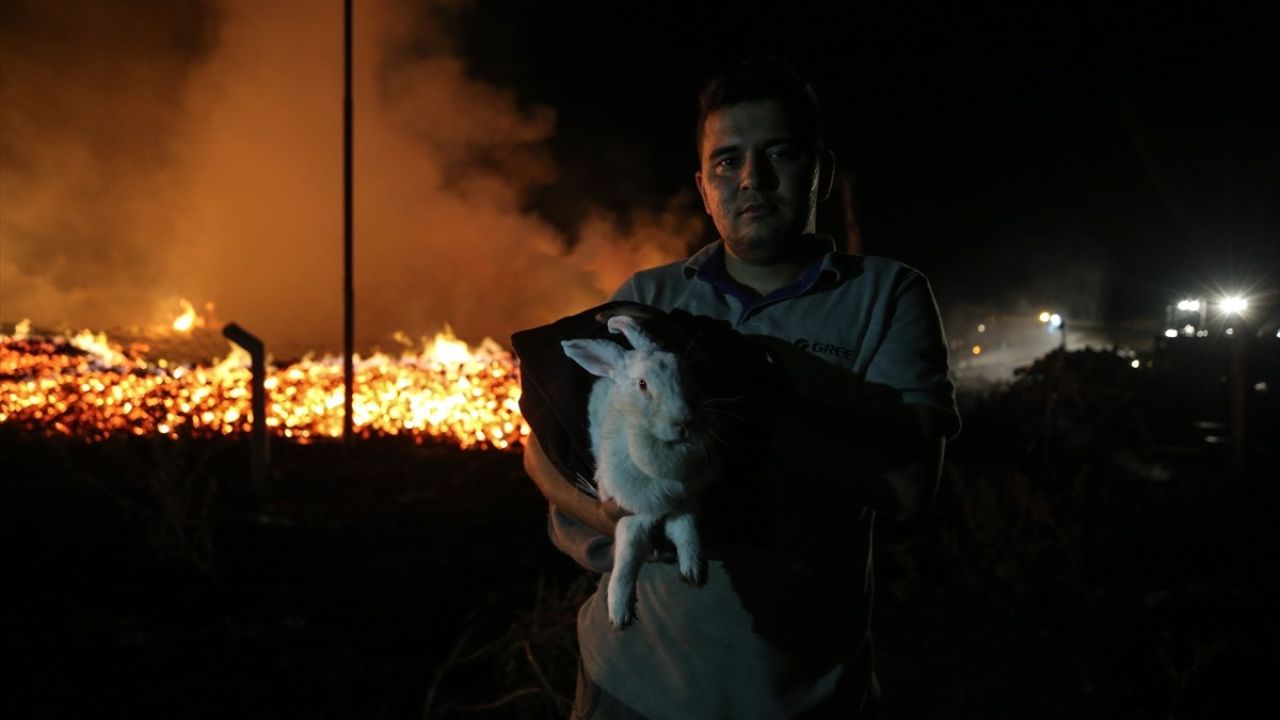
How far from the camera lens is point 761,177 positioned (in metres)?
1.84

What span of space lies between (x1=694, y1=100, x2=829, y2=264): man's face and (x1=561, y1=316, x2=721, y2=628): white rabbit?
0.47m

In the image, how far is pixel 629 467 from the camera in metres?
1.56

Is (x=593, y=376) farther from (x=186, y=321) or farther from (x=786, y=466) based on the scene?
(x=186, y=321)

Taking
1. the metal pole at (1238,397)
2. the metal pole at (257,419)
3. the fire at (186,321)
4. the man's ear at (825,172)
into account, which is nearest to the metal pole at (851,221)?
the metal pole at (1238,397)

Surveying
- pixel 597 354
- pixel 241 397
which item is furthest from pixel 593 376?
pixel 241 397

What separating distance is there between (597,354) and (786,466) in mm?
466

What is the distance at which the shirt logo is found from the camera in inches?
70.3

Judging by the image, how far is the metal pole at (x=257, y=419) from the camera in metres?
6.82

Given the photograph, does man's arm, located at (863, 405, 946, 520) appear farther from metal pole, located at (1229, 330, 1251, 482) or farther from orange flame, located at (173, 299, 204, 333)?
orange flame, located at (173, 299, 204, 333)

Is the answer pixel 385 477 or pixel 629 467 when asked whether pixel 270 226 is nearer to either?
pixel 385 477

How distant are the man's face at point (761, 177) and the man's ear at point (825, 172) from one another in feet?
0.28

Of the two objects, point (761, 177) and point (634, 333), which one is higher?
point (761, 177)

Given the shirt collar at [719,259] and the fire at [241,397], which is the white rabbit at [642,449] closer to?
the shirt collar at [719,259]

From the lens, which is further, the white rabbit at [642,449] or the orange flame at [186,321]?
the orange flame at [186,321]
